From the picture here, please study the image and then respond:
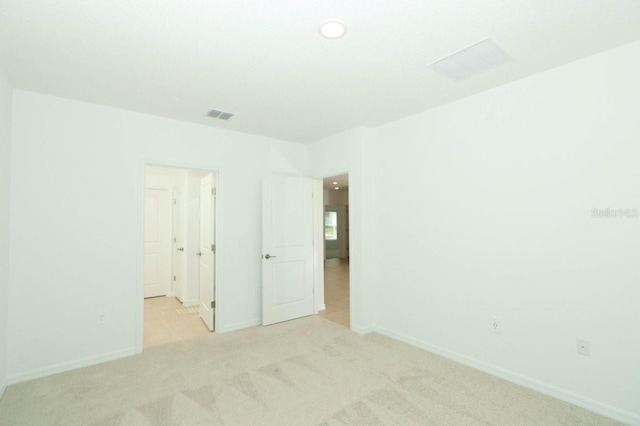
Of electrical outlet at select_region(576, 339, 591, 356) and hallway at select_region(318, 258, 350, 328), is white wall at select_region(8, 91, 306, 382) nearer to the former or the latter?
hallway at select_region(318, 258, 350, 328)

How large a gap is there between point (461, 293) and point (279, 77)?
266cm

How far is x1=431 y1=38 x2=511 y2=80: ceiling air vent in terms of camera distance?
220 cm

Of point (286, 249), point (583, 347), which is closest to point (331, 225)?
point (286, 249)

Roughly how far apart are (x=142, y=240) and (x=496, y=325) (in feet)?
12.0

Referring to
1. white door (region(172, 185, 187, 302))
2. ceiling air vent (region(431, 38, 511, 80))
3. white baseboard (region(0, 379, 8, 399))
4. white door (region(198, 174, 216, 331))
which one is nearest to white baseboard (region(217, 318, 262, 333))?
white door (region(198, 174, 216, 331))

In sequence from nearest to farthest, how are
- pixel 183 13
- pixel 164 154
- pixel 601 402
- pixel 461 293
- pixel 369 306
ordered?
pixel 183 13 < pixel 601 402 < pixel 461 293 < pixel 164 154 < pixel 369 306

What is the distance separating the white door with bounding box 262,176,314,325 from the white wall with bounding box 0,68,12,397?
2.47 m

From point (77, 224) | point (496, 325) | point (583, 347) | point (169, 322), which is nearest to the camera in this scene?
point (583, 347)

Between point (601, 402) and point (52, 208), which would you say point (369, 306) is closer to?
point (601, 402)

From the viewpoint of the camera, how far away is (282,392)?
255 cm

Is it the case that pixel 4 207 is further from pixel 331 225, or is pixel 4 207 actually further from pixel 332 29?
pixel 331 225

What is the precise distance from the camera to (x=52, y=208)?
296 cm

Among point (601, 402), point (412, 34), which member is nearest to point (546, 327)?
point (601, 402)

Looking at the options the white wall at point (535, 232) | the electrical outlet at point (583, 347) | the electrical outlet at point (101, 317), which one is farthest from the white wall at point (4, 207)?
the electrical outlet at point (583, 347)
